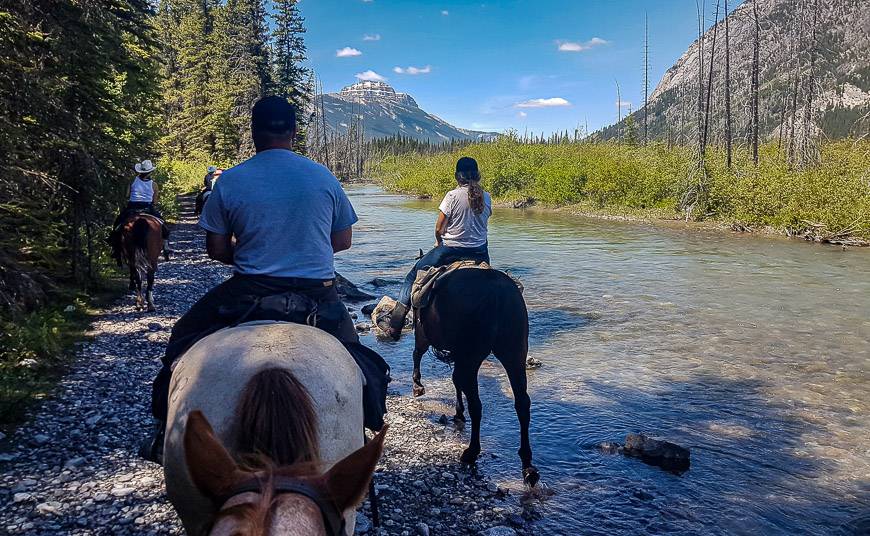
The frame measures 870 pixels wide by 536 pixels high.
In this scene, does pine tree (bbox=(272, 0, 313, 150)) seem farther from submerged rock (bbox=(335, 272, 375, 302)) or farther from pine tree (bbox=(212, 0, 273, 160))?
submerged rock (bbox=(335, 272, 375, 302))

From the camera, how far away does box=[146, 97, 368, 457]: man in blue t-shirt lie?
3.32 m

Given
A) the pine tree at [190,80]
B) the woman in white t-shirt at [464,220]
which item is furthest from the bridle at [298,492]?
the pine tree at [190,80]

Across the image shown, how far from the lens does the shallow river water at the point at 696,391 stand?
534 cm

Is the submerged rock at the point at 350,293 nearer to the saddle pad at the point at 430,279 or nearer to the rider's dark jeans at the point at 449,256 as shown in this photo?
the rider's dark jeans at the point at 449,256

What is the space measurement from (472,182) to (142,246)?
23.5 ft

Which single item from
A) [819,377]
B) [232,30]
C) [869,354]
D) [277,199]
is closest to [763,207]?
[869,354]

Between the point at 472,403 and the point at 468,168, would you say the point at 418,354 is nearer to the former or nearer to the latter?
the point at 472,403

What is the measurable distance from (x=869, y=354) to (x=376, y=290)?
1077 cm

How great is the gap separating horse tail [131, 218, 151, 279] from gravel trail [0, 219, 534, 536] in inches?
123

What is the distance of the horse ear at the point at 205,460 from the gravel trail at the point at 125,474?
3250 mm

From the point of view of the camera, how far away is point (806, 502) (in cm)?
541

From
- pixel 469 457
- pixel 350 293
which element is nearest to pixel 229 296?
pixel 469 457

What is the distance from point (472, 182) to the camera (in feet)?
22.5

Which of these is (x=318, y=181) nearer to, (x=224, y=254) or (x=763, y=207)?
(x=224, y=254)
